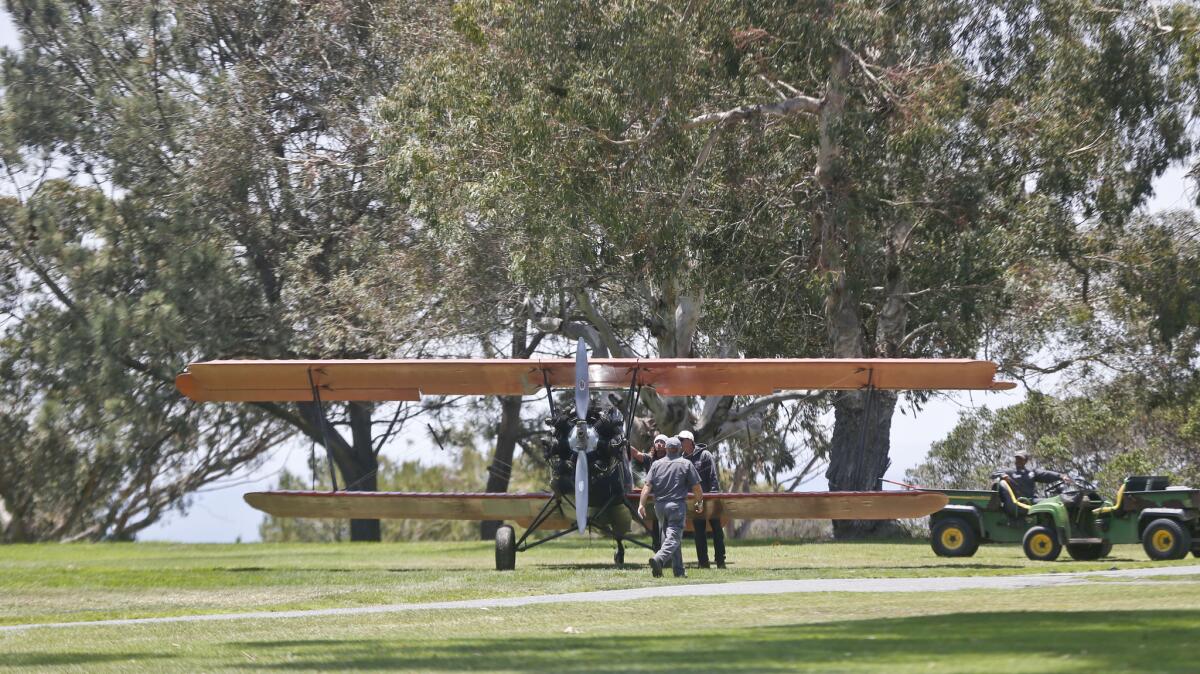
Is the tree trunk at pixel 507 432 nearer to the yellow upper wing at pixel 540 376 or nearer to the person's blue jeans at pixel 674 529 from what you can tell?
the yellow upper wing at pixel 540 376

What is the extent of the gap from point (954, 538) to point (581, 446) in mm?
5996

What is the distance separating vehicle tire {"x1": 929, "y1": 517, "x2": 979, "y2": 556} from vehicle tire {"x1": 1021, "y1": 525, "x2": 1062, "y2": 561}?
1143 mm

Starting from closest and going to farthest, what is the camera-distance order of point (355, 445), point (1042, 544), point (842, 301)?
1. point (1042, 544)
2. point (842, 301)
3. point (355, 445)

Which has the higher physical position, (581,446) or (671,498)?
(581,446)

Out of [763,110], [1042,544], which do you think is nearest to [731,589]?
[1042,544]

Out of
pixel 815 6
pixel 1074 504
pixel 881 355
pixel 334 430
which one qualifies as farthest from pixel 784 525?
pixel 1074 504

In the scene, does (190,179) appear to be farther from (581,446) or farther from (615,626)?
(615,626)

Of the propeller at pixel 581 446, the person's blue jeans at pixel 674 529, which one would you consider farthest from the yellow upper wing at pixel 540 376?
the person's blue jeans at pixel 674 529

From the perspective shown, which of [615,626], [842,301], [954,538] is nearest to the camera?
[615,626]

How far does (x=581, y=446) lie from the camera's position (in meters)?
19.2

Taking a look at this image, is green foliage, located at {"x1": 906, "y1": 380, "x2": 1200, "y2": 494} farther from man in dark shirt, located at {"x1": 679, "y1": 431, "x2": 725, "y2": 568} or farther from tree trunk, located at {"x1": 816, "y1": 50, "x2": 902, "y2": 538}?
man in dark shirt, located at {"x1": 679, "y1": 431, "x2": 725, "y2": 568}

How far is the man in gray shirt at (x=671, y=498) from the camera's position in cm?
1700

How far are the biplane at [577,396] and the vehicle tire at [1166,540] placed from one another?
106 inches

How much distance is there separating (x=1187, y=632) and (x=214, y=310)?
32.4m
